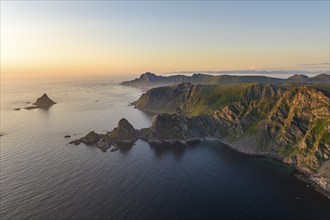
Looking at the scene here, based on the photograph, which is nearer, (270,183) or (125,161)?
(270,183)

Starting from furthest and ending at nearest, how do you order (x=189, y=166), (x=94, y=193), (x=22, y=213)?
(x=189, y=166), (x=94, y=193), (x=22, y=213)

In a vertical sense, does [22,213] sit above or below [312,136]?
below

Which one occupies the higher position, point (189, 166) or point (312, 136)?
point (312, 136)

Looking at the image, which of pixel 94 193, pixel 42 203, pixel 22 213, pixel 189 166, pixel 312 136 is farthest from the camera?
pixel 312 136

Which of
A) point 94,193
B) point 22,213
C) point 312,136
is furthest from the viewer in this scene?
point 312,136

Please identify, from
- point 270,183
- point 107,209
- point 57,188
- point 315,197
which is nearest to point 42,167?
point 57,188

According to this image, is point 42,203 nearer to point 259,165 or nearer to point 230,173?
point 230,173

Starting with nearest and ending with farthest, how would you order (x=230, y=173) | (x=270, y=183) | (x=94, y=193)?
1. (x=94, y=193)
2. (x=270, y=183)
3. (x=230, y=173)

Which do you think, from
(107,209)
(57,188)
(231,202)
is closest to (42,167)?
Answer: (57,188)

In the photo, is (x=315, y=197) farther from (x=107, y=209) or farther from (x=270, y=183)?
(x=107, y=209)
